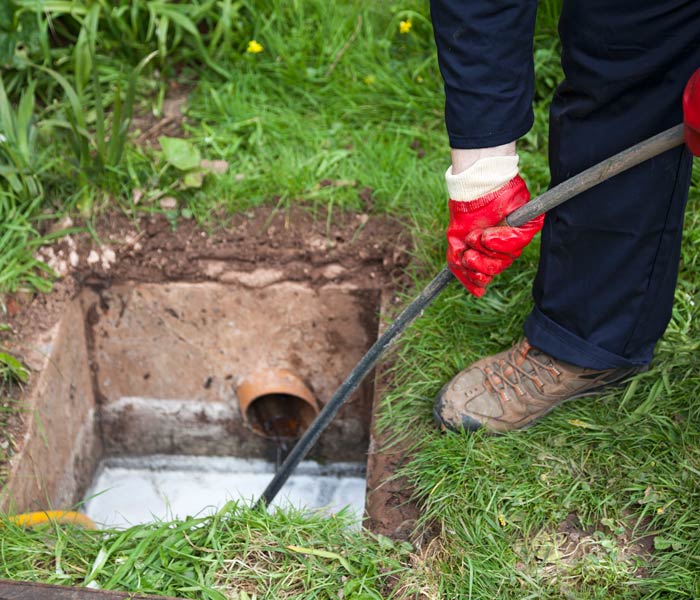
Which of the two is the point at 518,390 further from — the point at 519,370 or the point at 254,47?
the point at 254,47

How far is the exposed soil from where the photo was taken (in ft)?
8.69

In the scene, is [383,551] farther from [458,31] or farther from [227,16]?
[227,16]

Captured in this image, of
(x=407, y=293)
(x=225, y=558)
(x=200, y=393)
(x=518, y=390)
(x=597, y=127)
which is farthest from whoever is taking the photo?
(x=200, y=393)

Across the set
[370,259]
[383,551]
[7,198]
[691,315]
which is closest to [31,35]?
[7,198]

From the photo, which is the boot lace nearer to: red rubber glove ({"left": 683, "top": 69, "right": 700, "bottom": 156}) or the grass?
the grass

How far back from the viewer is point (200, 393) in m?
2.92

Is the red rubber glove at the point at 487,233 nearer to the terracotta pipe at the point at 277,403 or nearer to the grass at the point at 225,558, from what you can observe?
the grass at the point at 225,558

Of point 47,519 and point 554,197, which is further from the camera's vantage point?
point 47,519

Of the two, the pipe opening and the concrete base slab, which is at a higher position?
the pipe opening

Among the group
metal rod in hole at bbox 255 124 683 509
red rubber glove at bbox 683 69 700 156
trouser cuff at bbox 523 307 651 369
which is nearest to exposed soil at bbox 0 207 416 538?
metal rod in hole at bbox 255 124 683 509

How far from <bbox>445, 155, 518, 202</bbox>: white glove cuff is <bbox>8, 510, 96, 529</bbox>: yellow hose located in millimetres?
1324

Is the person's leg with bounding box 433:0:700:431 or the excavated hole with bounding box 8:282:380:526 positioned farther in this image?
the excavated hole with bounding box 8:282:380:526

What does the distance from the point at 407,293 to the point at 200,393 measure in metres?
0.95

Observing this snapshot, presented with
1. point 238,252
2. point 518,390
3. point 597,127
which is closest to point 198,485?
point 238,252
